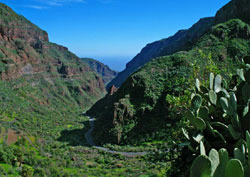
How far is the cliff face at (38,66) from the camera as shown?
96.9m

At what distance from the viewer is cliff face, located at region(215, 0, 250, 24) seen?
6029 centimetres

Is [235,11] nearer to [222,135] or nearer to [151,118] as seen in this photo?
[151,118]

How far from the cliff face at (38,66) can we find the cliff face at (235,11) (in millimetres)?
86450

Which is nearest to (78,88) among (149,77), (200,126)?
(149,77)

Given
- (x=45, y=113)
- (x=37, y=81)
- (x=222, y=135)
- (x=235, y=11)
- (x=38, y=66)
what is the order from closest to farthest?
(x=222, y=135) → (x=235, y=11) → (x=45, y=113) → (x=37, y=81) → (x=38, y=66)

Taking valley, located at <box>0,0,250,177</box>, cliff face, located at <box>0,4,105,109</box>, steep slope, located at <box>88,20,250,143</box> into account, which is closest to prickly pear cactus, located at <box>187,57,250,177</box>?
valley, located at <box>0,0,250,177</box>

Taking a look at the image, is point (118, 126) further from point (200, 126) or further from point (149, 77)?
point (200, 126)

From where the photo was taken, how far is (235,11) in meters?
65.8

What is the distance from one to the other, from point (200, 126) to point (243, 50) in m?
53.4

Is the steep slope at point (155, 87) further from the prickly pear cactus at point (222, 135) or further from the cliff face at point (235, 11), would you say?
the prickly pear cactus at point (222, 135)

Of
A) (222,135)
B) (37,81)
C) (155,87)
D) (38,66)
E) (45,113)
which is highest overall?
(38,66)

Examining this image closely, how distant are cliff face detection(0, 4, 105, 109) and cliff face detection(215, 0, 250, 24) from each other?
86450mm

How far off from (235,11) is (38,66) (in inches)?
3920

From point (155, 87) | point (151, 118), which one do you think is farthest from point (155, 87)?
point (151, 118)
